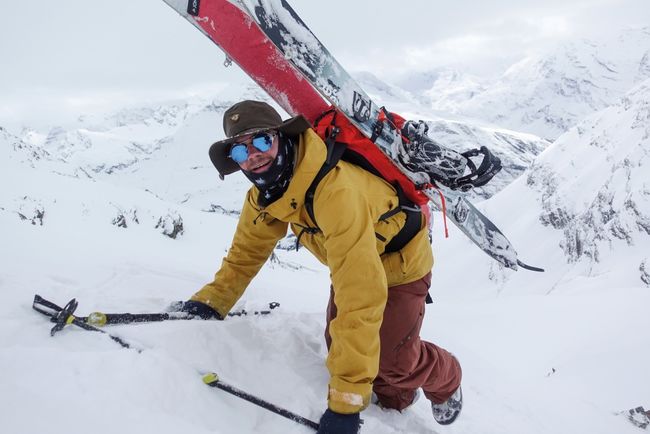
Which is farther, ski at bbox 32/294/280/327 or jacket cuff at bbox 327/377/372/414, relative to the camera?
ski at bbox 32/294/280/327

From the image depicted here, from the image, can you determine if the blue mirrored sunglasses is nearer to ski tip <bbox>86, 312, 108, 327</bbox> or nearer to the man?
the man

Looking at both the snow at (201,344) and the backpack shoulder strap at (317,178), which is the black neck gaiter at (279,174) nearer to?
the backpack shoulder strap at (317,178)

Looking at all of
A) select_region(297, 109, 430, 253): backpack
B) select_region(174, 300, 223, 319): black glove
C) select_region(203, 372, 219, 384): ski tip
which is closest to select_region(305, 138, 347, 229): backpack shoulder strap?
select_region(297, 109, 430, 253): backpack

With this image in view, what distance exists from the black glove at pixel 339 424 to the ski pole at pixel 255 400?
0.11 m

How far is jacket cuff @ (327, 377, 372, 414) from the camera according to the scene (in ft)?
7.88

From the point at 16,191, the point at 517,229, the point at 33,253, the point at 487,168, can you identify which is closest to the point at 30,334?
the point at 33,253

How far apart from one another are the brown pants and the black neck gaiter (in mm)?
1122

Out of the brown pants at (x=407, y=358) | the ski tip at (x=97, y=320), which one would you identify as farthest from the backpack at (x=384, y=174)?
the ski tip at (x=97, y=320)

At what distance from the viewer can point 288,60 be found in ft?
12.4

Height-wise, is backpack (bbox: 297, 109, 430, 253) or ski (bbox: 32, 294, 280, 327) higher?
backpack (bbox: 297, 109, 430, 253)

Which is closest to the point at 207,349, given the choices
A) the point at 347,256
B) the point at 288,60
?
the point at 347,256

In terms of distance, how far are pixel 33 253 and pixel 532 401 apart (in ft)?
16.7

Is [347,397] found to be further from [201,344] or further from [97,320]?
[97,320]

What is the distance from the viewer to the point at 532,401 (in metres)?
5.00
